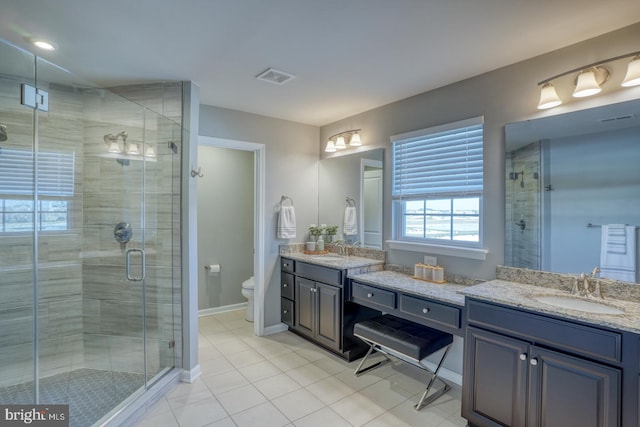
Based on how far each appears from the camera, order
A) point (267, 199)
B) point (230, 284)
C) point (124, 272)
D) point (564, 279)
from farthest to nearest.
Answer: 1. point (230, 284)
2. point (267, 199)
3. point (124, 272)
4. point (564, 279)

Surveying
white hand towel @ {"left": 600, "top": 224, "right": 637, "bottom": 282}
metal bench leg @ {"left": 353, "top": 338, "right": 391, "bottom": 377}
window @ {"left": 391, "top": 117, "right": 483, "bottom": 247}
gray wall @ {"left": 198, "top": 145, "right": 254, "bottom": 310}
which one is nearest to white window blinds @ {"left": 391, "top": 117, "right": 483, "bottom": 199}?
window @ {"left": 391, "top": 117, "right": 483, "bottom": 247}

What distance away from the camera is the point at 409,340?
2.33m

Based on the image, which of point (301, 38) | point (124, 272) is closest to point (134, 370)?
point (124, 272)

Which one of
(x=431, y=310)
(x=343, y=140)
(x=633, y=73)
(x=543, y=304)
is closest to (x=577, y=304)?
(x=543, y=304)

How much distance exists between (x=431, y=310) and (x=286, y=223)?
6.44 ft

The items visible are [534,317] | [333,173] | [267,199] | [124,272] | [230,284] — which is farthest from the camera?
[230,284]

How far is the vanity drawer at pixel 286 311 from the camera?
3.56 meters

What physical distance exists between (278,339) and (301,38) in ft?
9.79

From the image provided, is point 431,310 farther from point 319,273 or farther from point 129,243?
point 129,243

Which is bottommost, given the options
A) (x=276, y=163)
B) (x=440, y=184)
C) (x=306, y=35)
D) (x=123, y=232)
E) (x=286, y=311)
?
(x=286, y=311)

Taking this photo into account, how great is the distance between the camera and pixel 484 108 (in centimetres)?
244

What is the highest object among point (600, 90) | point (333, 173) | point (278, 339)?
point (600, 90)

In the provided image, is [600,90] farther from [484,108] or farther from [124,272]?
[124,272]

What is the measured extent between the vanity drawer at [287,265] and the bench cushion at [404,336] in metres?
1.14
